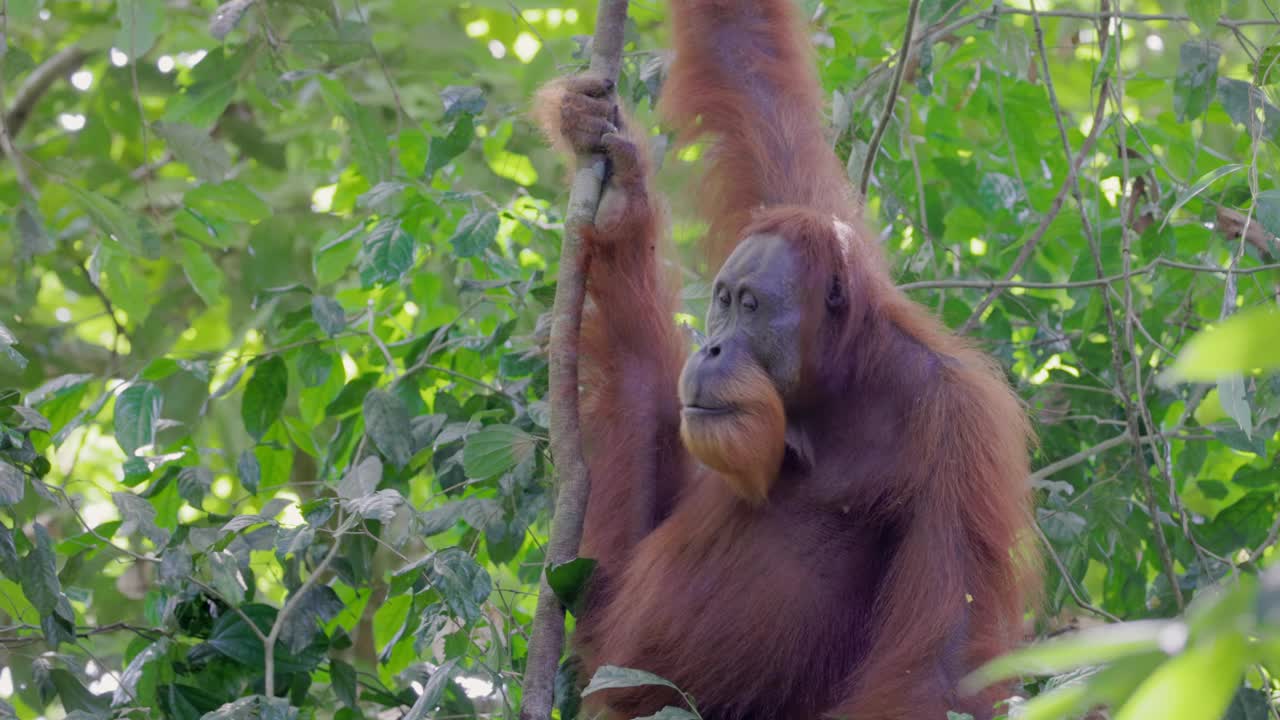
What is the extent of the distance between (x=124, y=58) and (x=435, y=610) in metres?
3.12

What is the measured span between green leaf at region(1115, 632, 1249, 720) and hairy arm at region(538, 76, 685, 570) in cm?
282

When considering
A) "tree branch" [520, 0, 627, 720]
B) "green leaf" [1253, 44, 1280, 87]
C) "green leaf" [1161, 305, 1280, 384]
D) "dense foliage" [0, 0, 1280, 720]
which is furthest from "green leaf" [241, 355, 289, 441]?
"green leaf" [1161, 305, 1280, 384]

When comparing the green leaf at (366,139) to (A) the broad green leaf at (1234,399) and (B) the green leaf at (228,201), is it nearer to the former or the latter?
(B) the green leaf at (228,201)

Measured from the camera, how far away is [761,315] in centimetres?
328

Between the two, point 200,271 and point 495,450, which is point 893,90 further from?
point 200,271

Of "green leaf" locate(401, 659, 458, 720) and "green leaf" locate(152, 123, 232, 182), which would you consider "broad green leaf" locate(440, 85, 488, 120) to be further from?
"green leaf" locate(401, 659, 458, 720)

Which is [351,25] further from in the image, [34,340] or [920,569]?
[920,569]

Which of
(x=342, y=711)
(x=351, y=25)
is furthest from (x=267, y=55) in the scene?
(x=342, y=711)

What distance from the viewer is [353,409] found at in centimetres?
410

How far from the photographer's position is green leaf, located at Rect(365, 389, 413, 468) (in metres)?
3.52

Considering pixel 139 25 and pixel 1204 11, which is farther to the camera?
pixel 139 25

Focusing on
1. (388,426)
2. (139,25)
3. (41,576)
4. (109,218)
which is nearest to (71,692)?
(41,576)

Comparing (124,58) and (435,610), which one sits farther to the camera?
(124,58)

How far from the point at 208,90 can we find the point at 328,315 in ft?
5.03
